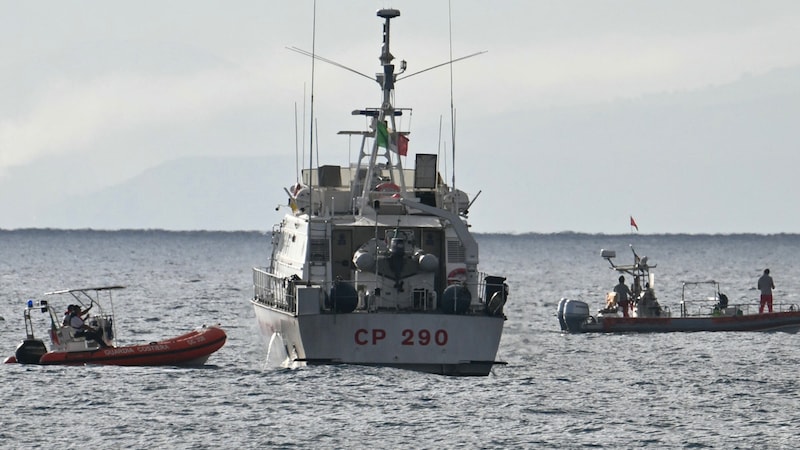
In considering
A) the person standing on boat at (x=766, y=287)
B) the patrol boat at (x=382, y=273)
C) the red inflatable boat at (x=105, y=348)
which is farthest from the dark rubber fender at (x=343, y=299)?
the person standing on boat at (x=766, y=287)

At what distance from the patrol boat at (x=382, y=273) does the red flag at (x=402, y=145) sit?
30mm

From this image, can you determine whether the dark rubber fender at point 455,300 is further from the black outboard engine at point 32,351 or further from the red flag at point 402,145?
the black outboard engine at point 32,351

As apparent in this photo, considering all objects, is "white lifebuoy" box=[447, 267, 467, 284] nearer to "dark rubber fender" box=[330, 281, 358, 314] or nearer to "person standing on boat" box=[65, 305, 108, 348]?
"dark rubber fender" box=[330, 281, 358, 314]

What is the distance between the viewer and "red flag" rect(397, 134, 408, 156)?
46250mm

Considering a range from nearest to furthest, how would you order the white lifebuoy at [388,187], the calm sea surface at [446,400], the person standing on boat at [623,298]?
the calm sea surface at [446,400]
the white lifebuoy at [388,187]
the person standing on boat at [623,298]

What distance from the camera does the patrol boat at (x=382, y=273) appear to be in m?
40.5

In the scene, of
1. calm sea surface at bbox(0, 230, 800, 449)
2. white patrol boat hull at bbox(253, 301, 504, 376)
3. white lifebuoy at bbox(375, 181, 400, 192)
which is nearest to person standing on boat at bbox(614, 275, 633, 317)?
calm sea surface at bbox(0, 230, 800, 449)

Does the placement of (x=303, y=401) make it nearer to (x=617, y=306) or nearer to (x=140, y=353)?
(x=140, y=353)

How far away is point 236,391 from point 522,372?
9097mm

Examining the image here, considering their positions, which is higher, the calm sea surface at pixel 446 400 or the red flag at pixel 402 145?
the red flag at pixel 402 145

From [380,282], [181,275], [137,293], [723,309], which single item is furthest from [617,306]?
[181,275]

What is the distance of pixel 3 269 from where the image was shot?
13312 cm

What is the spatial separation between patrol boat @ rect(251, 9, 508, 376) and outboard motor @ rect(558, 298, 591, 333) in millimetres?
12576

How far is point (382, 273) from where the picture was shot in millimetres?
42406
